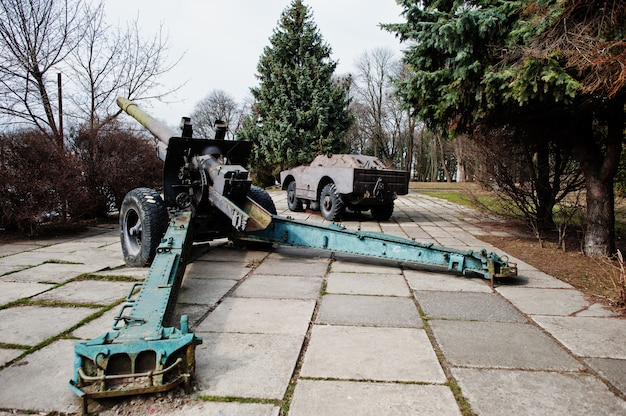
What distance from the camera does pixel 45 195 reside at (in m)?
7.06

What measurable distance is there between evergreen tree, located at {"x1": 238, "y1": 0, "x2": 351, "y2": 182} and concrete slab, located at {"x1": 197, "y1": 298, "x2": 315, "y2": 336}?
19350 millimetres

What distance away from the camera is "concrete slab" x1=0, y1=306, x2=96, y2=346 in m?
2.84

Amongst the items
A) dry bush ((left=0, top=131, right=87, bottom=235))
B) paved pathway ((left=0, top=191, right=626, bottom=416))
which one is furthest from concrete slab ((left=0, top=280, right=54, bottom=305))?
dry bush ((left=0, top=131, right=87, bottom=235))

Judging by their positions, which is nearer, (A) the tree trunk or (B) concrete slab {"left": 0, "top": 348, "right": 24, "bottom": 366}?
(B) concrete slab {"left": 0, "top": 348, "right": 24, "bottom": 366}

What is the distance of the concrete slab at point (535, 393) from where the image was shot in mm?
2053

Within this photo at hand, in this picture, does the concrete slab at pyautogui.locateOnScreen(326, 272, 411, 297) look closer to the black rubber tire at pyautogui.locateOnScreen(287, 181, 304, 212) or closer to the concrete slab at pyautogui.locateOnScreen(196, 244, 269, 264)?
the concrete slab at pyautogui.locateOnScreen(196, 244, 269, 264)

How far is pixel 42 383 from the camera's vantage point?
2.23 metres

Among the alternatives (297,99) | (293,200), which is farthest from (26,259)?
A: (297,99)

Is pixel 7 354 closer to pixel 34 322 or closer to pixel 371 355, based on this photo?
pixel 34 322

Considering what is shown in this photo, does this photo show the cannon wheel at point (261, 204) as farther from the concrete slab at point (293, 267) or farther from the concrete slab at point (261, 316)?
the concrete slab at point (261, 316)

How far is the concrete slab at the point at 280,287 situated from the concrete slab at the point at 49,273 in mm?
1857

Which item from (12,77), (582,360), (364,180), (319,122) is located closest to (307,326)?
(582,360)

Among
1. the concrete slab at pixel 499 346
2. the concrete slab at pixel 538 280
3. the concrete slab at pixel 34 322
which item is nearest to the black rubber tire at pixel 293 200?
the concrete slab at pixel 538 280

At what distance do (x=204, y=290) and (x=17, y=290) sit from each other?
169cm
